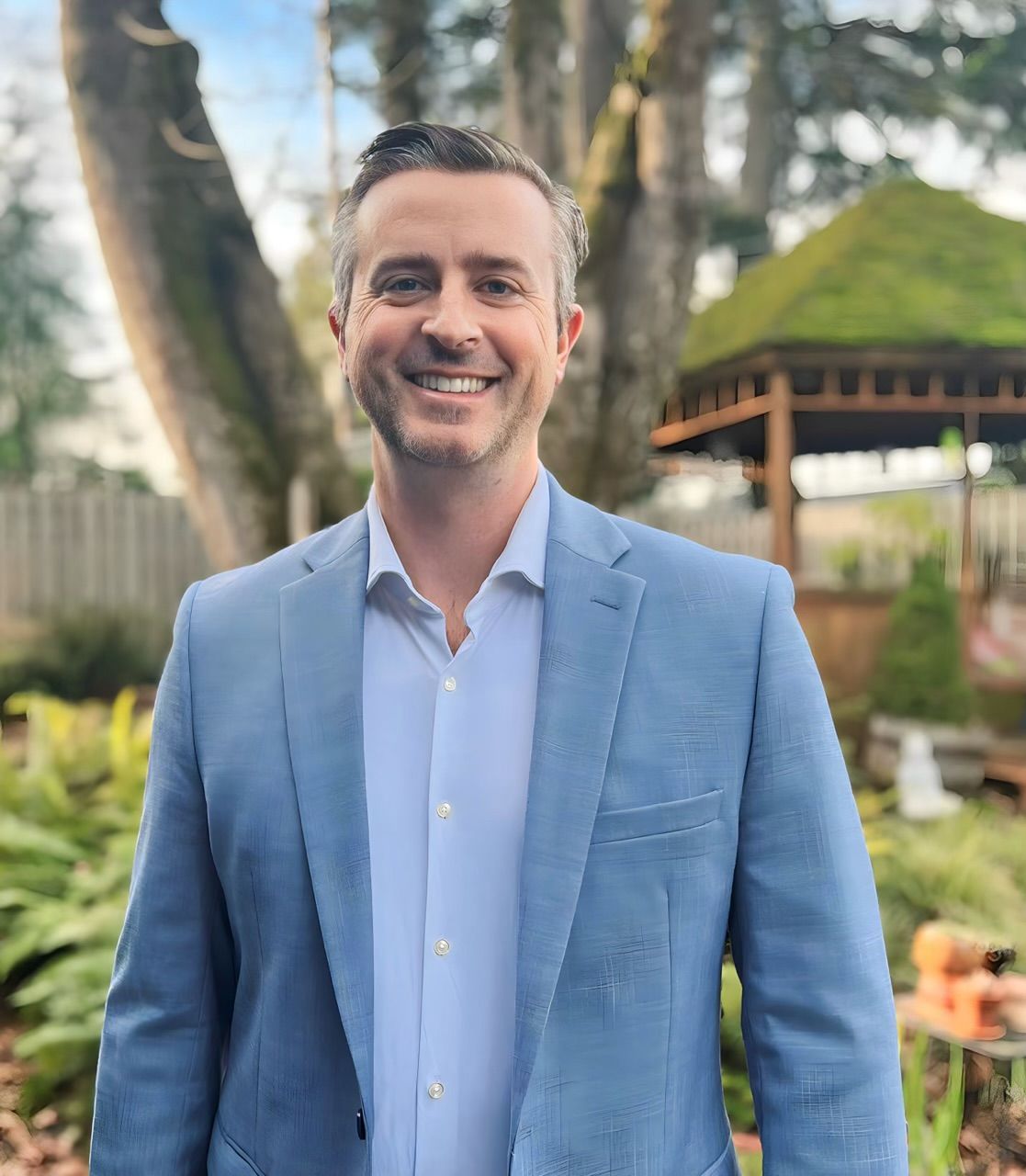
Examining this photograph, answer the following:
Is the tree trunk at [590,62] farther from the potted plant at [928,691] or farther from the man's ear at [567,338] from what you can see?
the man's ear at [567,338]

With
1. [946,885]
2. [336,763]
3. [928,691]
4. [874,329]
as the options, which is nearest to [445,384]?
[336,763]

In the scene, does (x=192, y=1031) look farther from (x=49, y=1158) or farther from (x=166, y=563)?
(x=166, y=563)

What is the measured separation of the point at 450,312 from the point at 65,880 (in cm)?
484

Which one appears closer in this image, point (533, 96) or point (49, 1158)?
point (49, 1158)

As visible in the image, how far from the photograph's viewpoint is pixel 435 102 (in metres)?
10.8

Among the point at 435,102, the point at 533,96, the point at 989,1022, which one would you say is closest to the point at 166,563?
the point at 435,102

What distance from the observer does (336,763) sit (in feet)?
5.03

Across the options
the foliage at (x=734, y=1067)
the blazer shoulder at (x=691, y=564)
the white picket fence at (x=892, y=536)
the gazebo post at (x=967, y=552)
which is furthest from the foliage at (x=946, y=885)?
the white picket fence at (x=892, y=536)

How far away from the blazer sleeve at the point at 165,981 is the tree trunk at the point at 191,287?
460 cm

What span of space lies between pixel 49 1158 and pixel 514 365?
3774mm

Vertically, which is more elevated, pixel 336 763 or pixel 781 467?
pixel 781 467

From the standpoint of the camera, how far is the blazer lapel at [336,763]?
1457mm

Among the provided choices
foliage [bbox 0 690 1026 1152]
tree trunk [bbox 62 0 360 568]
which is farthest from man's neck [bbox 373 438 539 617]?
tree trunk [bbox 62 0 360 568]

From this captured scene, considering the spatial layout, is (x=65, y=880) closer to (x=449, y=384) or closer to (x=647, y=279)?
(x=647, y=279)
